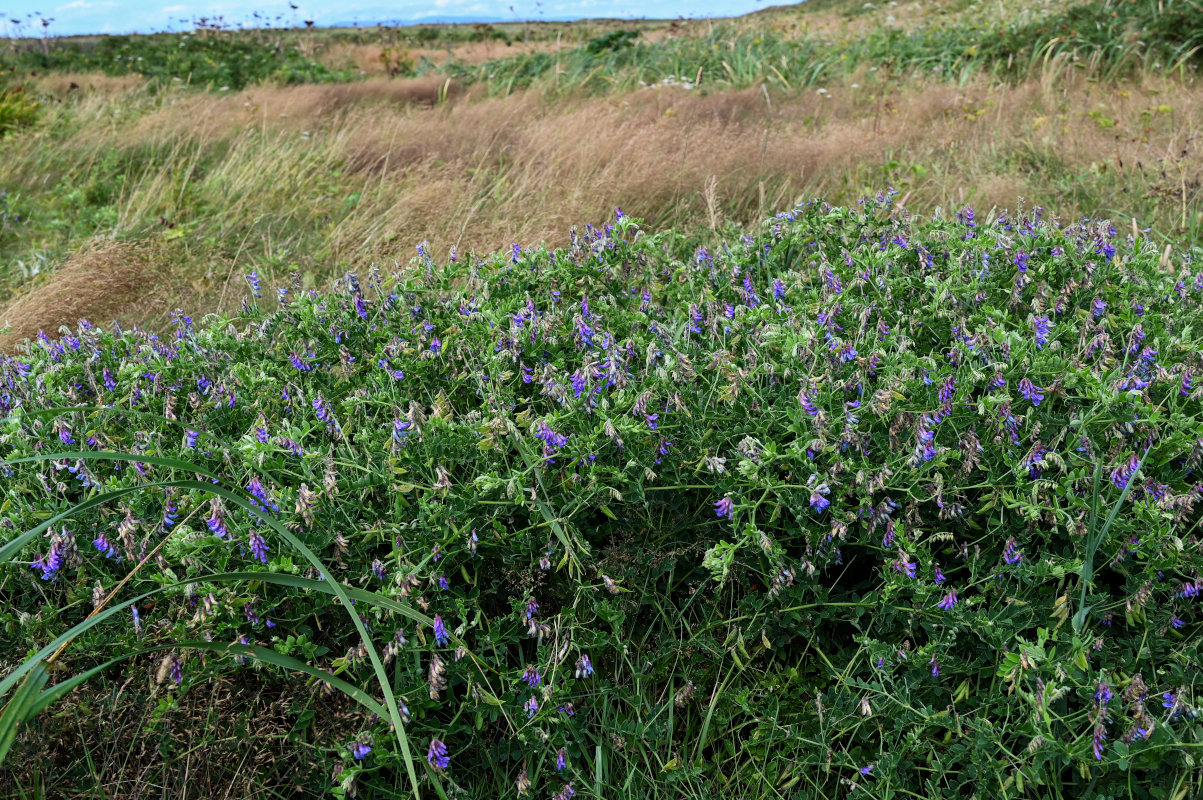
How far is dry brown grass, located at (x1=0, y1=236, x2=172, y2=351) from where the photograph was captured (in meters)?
3.96

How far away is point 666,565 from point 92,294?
11.6 feet

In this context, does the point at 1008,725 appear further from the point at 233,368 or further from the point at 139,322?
the point at 139,322

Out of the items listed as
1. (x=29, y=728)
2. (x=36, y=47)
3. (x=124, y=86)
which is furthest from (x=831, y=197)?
(x=36, y=47)

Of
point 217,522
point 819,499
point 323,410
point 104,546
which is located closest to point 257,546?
point 217,522

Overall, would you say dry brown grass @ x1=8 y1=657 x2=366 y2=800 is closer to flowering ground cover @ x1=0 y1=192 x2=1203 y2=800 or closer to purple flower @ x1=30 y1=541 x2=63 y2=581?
flowering ground cover @ x1=0 y1=192 x2=1203 y2=800

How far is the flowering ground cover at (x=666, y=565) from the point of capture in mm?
1768

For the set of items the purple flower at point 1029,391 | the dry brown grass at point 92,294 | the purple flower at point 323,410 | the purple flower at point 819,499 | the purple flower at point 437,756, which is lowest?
the purple flower at point 437,756

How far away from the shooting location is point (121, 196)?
5.69 m

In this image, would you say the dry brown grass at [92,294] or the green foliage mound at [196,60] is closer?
the dry brown grass at [92,294]

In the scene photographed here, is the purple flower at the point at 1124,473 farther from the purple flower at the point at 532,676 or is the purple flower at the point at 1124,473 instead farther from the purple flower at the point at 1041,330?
the purple flower at the point at 532,676

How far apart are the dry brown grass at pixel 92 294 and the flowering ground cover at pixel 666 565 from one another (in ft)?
5.86

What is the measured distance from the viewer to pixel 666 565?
2039mm

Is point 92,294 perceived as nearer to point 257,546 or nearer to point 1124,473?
point 257,546

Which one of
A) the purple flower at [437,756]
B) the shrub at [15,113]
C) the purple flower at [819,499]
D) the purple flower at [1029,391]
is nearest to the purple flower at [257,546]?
the purple flower at [437,756]
